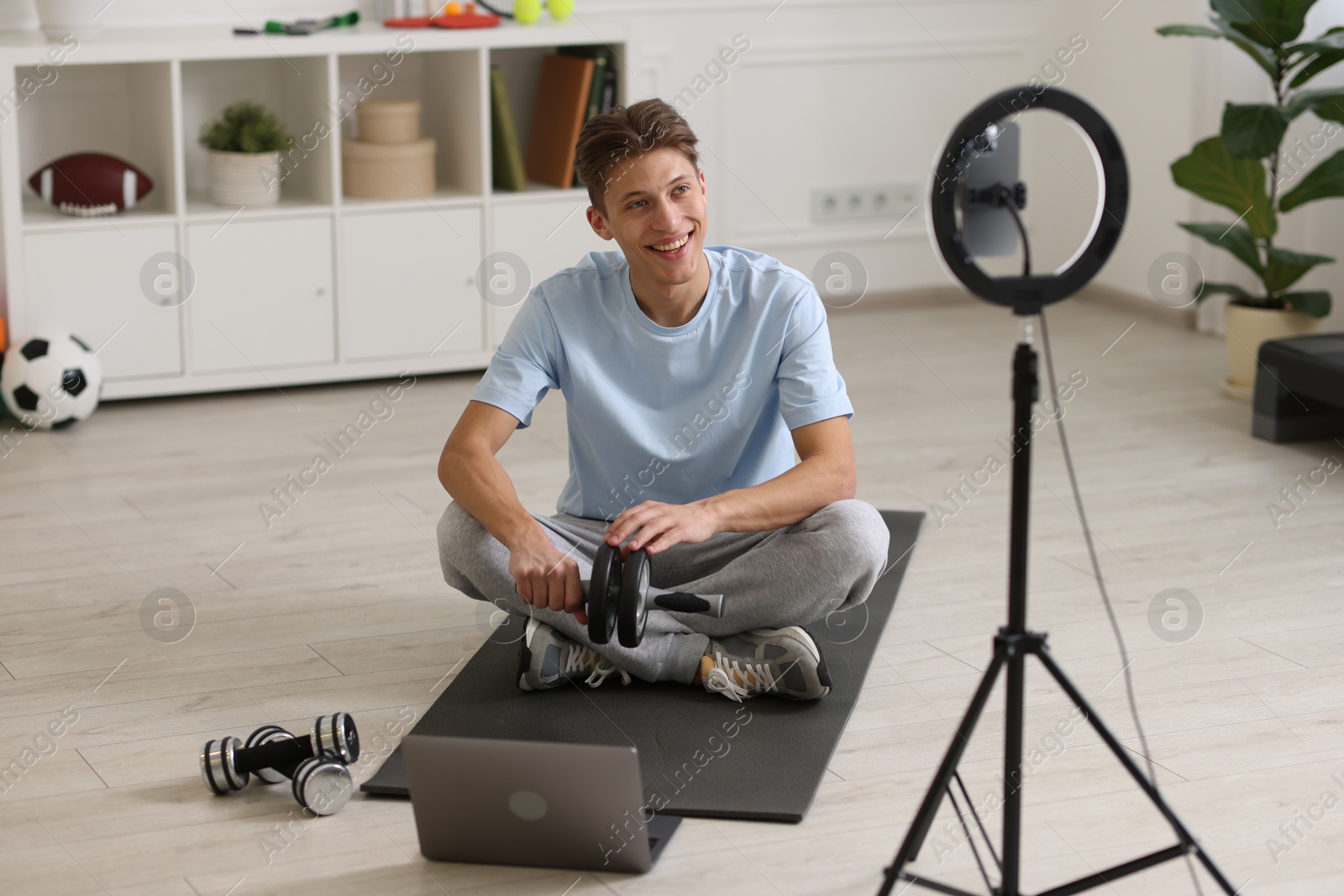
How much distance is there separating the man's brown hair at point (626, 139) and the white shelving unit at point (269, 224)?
5.79 feet

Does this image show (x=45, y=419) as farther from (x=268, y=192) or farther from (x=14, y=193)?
(x=268, y=192)

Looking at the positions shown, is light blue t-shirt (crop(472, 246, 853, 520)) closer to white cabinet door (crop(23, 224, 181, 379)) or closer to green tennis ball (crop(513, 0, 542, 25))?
white cabinet door (crop(23, 224, 181, 379))

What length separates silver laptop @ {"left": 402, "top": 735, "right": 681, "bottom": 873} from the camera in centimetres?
158

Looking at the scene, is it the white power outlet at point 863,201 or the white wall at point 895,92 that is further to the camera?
the white power outlet at point 863,201

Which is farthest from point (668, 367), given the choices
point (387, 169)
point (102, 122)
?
point (102, 122)

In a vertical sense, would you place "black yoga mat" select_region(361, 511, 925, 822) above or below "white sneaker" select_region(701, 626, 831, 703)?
below

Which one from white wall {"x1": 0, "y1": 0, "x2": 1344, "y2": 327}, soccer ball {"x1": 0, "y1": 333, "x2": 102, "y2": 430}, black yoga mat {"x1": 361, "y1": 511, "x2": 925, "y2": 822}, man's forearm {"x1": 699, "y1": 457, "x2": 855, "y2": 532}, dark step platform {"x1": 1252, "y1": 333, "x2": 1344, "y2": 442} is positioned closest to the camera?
→ black yoga mat {"x1": 361, "y1": 511, "x2": 925, "y2": 822}

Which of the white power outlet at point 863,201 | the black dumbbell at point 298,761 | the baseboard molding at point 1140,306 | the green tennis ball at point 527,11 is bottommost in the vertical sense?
the black dumbbell at point 298,761

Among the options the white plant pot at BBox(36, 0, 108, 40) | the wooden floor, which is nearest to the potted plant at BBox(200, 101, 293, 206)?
the white plant pot at BBox(36, 0, 108, 40)

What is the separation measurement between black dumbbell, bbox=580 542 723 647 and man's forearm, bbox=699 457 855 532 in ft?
0.56

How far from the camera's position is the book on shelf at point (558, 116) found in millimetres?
3928

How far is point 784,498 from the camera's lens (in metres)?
2.02

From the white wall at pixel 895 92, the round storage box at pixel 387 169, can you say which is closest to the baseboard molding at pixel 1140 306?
the white wall at pixel 895 92

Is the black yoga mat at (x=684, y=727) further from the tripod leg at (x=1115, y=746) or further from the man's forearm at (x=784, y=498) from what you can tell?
the tripod leg at (x=1115, y=746)
